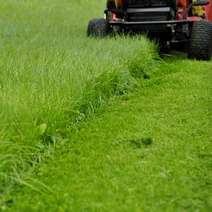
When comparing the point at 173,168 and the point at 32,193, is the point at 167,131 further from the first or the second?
the point at 32,193

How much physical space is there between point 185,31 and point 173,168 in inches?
187

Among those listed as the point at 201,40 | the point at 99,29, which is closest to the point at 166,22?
the point at 201,40

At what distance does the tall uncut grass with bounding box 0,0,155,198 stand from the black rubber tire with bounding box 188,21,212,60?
790 mm

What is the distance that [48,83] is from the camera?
4.53 m

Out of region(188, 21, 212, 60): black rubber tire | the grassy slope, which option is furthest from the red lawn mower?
the grassy slope

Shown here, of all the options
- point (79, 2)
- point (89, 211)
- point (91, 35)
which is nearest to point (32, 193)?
point (89, 211)

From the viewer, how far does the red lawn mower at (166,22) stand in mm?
8016

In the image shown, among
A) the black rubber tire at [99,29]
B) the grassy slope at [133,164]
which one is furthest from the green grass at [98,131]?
the black rubber tire at [99,29]

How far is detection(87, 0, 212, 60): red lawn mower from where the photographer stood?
26.3 feet

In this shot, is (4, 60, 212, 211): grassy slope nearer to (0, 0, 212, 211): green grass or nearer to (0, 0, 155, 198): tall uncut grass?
(0, 0, 212, 211): green grass

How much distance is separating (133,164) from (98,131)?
77cm

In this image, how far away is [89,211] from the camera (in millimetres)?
3055

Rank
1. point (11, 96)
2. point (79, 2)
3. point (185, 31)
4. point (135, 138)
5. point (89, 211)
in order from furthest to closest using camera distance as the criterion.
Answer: point (79, 2) → point (185, 31) → point (135, 138) → point (11, 96) → point (89, 211)

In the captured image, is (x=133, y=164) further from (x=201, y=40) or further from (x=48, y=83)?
(x=201, y=40)
